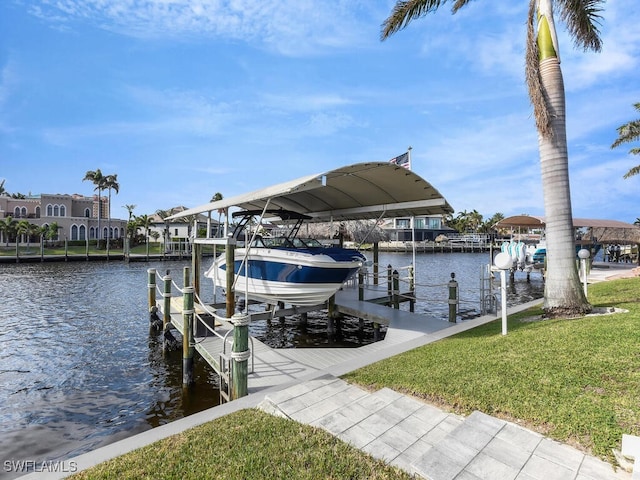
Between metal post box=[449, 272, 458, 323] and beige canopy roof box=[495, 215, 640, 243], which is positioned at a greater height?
beige canopy roof box=[495, 215, 640, 243]

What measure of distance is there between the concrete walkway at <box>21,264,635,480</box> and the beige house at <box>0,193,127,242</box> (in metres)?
58.6

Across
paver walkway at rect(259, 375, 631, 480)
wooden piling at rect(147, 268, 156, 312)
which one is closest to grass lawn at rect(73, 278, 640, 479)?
paver walkway at rect(259, 375, 631, 480)

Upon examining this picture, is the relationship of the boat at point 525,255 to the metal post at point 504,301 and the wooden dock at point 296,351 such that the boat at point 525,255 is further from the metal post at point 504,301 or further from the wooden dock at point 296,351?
the metal post at point 504,301

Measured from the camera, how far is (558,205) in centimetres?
847

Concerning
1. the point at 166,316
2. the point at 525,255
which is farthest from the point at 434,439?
the point at 525,255

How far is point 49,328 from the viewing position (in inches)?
542

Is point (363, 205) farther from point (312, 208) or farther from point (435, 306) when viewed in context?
point (435, 306)

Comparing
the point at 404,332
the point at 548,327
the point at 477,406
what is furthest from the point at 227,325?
the point at 548,327

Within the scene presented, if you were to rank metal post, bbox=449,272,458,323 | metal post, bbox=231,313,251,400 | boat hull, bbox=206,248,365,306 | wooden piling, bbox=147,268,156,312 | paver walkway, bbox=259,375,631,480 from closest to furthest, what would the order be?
paver walkway, bbox=259,375,631,480
metal post, bbox=231,313,251,400
boat hull, bbox=206,248,365,306
metal post, bbox=449,272,458,323
wooden piling, bbox=147,268,156,312

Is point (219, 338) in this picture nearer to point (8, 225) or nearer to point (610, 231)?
point (610, 231)

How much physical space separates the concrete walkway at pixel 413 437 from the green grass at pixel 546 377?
0.27m

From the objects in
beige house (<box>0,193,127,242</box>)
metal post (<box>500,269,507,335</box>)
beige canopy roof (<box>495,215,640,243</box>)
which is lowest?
metal post (<box>500,269,507,335</box>)

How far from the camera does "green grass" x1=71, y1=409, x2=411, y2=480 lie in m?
3.33

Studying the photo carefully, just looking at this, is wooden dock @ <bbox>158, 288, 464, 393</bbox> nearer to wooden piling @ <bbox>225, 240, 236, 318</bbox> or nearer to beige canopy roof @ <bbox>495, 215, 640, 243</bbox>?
wooden piling @ <bbox>225, 240, 236, 318</bbox>
